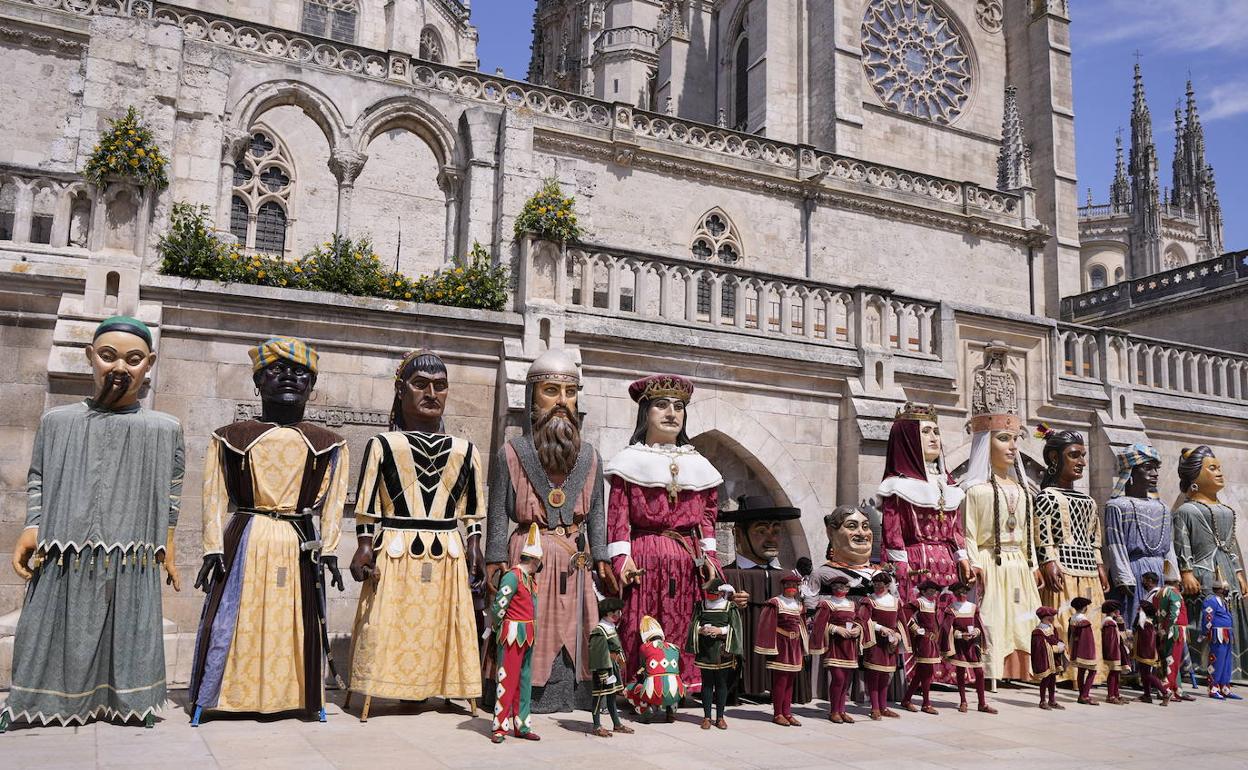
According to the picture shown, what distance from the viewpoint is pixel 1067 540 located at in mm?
8789

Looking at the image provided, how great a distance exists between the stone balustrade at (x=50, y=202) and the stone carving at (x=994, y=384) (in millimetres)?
9686

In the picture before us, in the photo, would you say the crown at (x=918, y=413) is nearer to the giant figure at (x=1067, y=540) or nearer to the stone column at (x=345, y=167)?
the giant figure at (x=1067, y=540)

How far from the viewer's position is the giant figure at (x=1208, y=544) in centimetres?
928

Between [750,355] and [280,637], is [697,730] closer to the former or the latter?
[280,637]

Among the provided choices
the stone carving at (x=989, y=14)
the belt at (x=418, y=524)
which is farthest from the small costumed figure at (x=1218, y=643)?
the stone carving at (x=989, y=14)

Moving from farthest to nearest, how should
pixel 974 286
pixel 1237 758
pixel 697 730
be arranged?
pixel 974 286 → pixel 697 730 → pixel 1237 758

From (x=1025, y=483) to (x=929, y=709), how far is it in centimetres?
257

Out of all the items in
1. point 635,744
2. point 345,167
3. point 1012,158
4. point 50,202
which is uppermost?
point 1012,158

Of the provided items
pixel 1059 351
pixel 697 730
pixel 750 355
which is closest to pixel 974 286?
pixel 1059 351

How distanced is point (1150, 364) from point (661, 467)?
9647 mm

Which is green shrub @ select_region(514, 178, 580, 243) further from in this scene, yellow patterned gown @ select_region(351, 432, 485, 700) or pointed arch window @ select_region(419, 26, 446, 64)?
pointed arch window @ select_region(419, 26, 446, 64)

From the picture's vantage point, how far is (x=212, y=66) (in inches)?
406

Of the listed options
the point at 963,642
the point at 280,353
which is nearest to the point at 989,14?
the point at 963,642

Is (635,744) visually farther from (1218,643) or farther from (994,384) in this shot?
(994,384)
